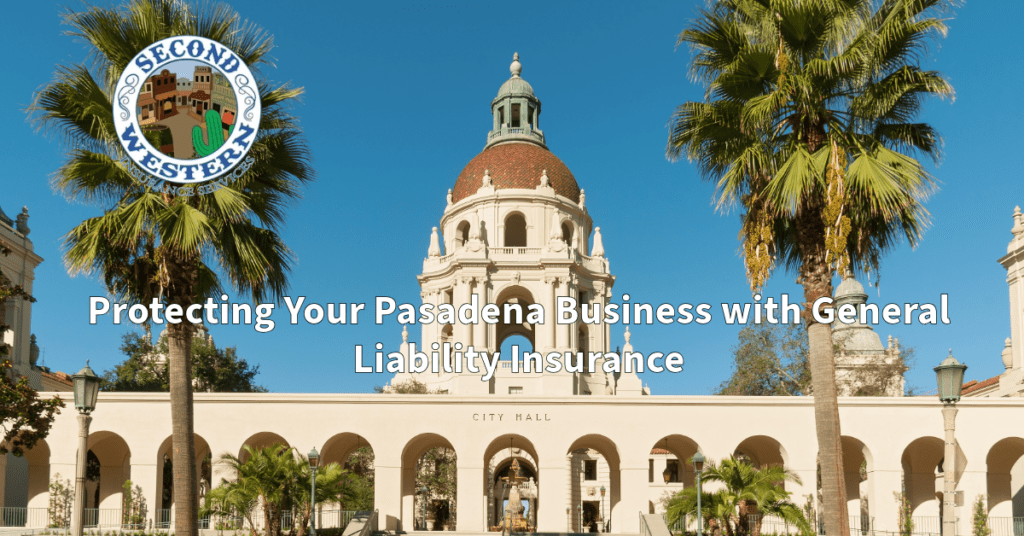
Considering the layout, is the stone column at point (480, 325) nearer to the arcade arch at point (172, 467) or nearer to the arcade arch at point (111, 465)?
the arcade arch at point (172, 467)

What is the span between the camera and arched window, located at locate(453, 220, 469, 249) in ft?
187

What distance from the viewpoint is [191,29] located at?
16.5 metres

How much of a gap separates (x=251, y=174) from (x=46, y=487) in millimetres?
23638

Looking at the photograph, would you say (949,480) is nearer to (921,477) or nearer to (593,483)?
(921,477)

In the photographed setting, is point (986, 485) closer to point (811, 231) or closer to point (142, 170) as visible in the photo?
point (811, 231)

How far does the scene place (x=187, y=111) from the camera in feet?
56.4

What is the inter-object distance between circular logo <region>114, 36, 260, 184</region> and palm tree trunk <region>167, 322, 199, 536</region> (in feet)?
8.85

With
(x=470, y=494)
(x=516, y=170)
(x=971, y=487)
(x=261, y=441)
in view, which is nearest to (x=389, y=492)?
(x=470, y=494)

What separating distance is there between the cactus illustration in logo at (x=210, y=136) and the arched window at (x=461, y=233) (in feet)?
129

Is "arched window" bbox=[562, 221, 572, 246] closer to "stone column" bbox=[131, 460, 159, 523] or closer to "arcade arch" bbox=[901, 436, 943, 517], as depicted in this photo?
"arcade arch" bbox=[901, 436, 943, 517]

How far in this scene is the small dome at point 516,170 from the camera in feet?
187

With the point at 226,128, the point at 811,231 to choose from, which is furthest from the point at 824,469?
the point at 226,128

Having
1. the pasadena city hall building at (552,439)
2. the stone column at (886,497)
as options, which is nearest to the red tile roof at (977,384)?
the pasadena city hall building at (552,439)

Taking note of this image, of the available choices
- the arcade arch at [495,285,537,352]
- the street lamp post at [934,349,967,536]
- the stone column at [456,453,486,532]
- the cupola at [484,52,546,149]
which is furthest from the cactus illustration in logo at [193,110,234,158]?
the cupola at [484,52,546,149]
